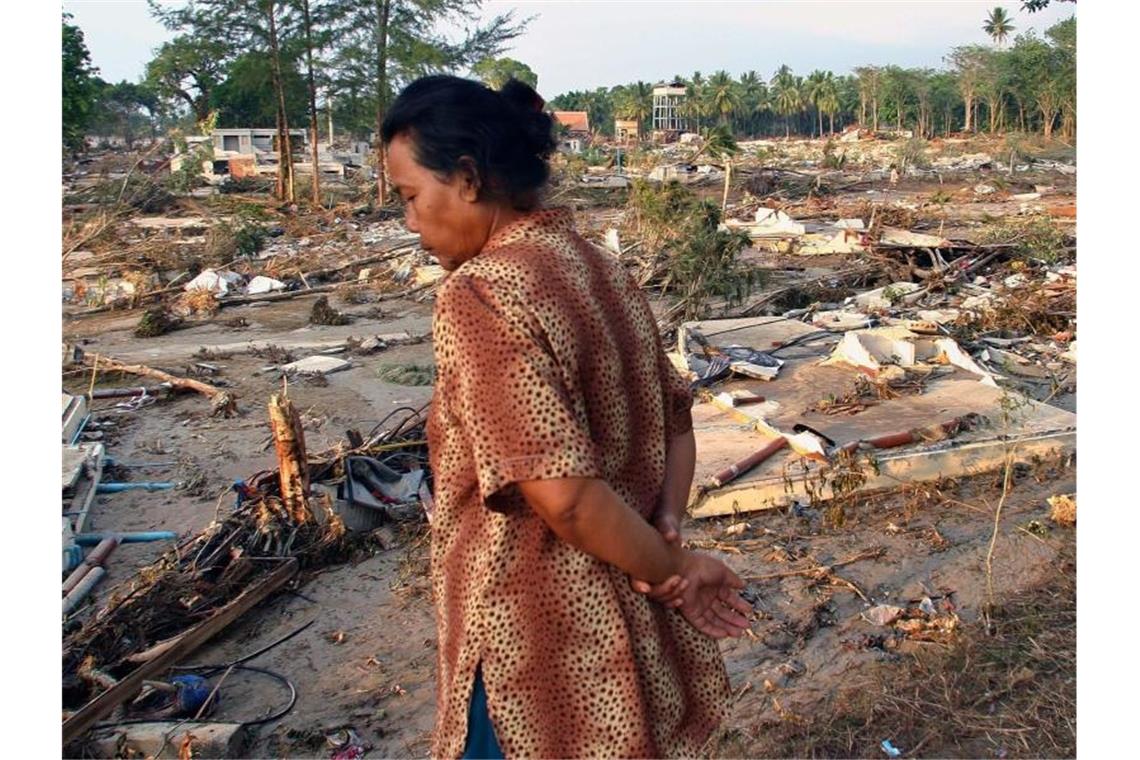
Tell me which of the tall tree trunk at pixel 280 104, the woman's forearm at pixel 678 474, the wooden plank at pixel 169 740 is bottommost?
the wooden plank at pixel 169 740

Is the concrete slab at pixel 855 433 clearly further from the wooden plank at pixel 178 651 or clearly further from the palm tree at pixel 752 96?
the palm tree at pixel 752 96

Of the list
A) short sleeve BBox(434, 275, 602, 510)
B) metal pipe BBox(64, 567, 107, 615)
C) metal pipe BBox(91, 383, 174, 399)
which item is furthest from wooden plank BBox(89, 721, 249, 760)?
metal pipe BBox(91, 383, 174, 399)

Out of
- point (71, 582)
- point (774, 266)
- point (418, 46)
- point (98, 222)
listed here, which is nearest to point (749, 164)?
point (418, 46)

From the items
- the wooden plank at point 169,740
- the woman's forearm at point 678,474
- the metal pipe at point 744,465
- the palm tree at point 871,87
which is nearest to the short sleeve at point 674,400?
the woman's forearm at point 678,474

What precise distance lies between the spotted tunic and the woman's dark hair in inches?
2.6

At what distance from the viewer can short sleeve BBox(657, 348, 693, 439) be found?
5.23ft

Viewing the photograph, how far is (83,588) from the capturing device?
15.2ft

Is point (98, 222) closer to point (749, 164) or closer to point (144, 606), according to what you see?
point (144, 606)

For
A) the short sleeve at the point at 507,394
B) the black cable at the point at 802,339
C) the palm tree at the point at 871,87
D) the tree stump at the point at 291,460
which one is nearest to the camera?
the short sleeve at the point at 507,394

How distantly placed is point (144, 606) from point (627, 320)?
3.37 meters

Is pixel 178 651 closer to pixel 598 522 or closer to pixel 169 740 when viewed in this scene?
pixel 169 740

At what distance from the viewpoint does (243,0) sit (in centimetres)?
2270

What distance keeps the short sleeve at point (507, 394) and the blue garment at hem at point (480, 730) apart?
325 mm

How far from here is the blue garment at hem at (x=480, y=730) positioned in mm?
1429
